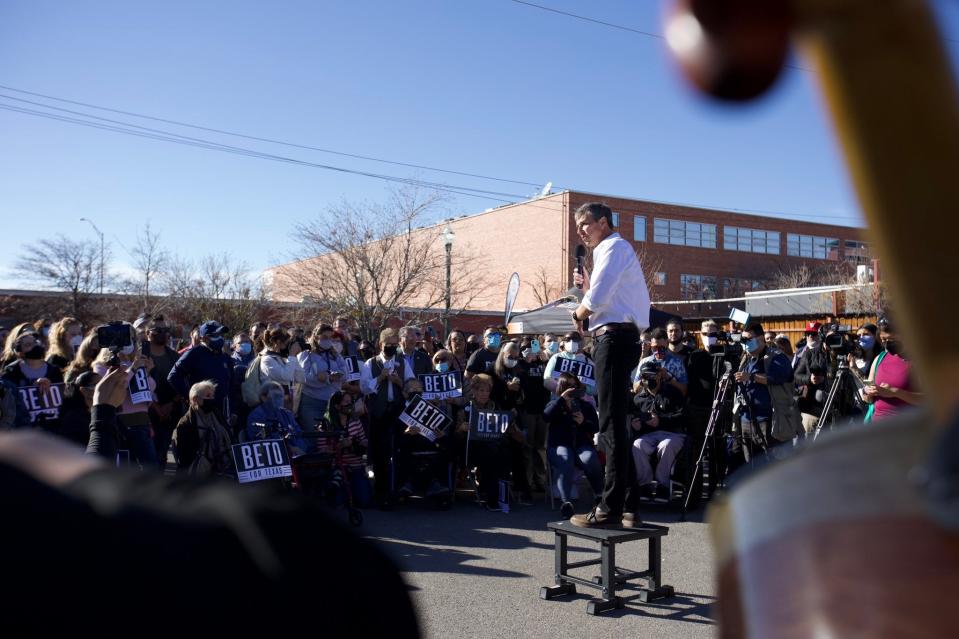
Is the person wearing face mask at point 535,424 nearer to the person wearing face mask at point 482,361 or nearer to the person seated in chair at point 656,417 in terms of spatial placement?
the person wearing face mask at point 482,361

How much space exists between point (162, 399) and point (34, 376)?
5.81ft

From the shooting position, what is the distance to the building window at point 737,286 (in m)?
54.2

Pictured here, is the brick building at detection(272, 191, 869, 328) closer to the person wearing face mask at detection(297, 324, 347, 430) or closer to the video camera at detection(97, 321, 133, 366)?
the person wearing face mask at detection(297, 324, 347, 430)

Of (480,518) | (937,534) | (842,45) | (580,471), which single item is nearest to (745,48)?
(842,45)

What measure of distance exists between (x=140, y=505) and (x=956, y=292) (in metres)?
0.61

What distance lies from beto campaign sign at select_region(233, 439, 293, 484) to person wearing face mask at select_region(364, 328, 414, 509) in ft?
6.25

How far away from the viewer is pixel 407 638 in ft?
2.46

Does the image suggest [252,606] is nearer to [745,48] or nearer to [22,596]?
[22,596]

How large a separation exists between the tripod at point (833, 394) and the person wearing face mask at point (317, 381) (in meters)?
5.82

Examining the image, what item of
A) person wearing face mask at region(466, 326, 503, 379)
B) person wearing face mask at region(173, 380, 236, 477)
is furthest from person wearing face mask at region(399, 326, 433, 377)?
person wearing face mask at region(173, 380, 236, 477)

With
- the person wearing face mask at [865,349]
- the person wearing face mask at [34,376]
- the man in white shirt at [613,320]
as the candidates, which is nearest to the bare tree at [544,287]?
the person wearing face mask at [865,349]

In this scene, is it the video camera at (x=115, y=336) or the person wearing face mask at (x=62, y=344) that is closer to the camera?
the video camera at (x=115, y=336)

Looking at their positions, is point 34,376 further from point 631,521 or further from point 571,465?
point 631,521

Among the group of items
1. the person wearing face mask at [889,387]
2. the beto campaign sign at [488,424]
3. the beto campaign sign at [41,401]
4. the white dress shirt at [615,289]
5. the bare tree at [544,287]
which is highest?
the bare tree at [544,287]
